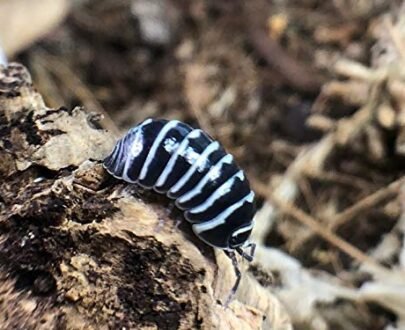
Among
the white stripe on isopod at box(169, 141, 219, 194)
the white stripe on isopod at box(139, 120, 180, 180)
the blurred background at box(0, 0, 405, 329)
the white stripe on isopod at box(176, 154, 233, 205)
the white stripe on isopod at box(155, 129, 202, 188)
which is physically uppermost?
the white stripe on isopod at box(139, 120, 180, 180)

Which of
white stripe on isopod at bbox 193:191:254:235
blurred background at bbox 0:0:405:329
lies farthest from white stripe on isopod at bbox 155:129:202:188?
blurred background at bbox 0:0:405:329

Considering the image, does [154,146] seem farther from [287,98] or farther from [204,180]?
[287,98]

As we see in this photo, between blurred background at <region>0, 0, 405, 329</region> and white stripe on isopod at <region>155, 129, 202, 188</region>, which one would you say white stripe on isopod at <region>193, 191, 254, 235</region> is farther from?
blurred background at <region>0, 0, 405, 329</region>

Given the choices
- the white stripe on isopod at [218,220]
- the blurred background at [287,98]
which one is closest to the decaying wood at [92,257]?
the white stripe on isopod at [218,220]

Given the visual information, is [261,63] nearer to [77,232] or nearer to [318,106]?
[318,106]

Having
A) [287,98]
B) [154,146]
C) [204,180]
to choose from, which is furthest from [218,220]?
[287,98]

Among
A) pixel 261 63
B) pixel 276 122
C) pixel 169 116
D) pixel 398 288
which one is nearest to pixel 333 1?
pixel 261 63

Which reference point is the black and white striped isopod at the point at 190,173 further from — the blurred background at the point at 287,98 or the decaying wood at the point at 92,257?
the blurred background at the point at 287,98
